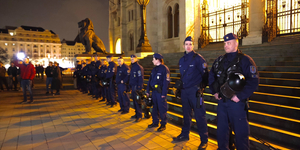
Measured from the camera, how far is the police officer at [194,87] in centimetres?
412

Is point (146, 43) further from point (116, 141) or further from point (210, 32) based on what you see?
point (116, 141)

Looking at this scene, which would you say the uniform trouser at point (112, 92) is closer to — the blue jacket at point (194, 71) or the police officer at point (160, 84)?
the police officer at point (160, 84)

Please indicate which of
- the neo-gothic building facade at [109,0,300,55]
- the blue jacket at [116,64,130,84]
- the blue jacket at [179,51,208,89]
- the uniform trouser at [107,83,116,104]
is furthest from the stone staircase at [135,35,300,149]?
the neo-gothic building facade at [109,0,300,55]

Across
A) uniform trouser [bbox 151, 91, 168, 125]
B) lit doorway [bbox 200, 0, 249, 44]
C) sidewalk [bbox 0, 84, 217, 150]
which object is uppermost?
lit doorway [bbox 200, 0, 249, 44]

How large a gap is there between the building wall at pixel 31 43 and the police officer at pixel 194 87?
329 feet

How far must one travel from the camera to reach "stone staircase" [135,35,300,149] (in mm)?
3941

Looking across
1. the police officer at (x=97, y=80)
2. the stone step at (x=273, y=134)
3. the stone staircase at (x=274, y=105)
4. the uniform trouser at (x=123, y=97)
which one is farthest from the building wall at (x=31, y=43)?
the stone step at (x=273, y=134)

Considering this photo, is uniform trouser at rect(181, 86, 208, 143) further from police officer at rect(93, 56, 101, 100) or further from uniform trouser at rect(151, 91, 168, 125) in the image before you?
police officer at rect(93, 56, 101, 100)

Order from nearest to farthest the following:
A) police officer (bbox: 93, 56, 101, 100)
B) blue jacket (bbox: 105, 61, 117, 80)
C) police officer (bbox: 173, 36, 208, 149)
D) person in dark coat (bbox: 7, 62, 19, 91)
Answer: police officer (bbox: 173, 36, 208, 149)
blue jacket (bbox: 105, 61, 117, 80)
police officer (bbox: 93, 56, 101, 100)
person in dark coat (bbox: 7, 62, 19, 91)

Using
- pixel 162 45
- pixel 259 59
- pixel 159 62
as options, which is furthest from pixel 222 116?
pixel 162 45

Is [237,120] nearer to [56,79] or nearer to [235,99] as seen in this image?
[235,99]

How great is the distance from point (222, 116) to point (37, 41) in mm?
111080

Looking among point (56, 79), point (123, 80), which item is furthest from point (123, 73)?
point (56, 79)

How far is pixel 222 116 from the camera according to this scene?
3.21m
